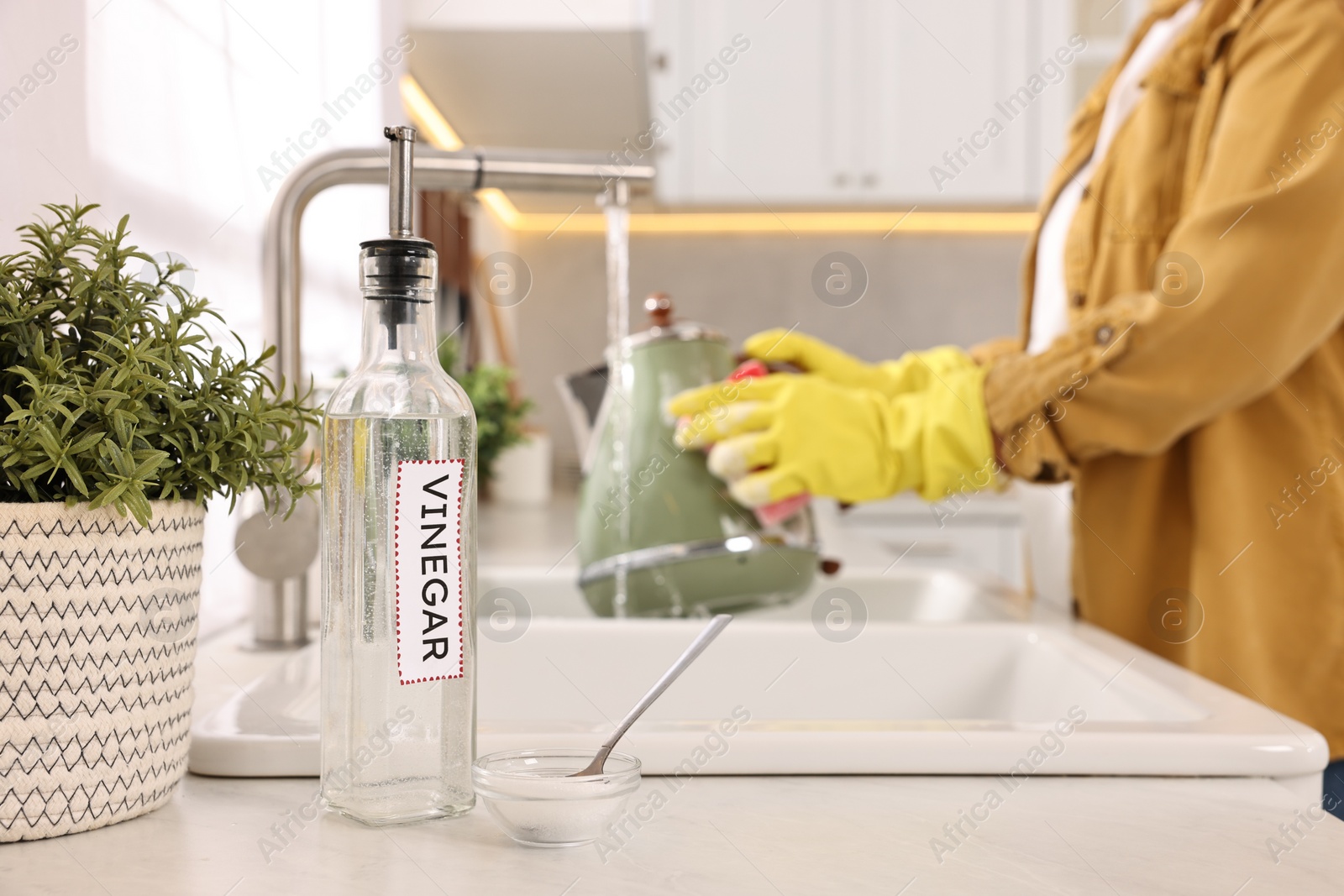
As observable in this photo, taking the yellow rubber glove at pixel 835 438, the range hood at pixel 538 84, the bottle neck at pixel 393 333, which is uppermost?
the range hood at pixel 538 84

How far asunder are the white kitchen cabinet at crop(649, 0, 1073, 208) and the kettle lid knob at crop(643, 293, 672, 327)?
6.29 feet

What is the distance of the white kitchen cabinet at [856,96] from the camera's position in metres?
2.69

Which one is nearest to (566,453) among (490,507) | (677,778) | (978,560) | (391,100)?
(490,507)

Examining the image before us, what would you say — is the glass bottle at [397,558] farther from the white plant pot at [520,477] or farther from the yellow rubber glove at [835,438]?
the white plant pot at [520,477]

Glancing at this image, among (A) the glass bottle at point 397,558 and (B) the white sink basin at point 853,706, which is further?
(B) the white sink basin at point 853,706

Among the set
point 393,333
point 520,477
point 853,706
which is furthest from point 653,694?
point 520,477

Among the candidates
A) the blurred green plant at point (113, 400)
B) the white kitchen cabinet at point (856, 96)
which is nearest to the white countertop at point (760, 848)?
the blurred green plant at point (113, 400)

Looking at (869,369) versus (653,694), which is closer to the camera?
(653,694)

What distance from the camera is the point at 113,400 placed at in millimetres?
362

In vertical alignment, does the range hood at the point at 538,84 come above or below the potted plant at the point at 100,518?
above

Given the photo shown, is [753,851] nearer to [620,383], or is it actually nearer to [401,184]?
[401,184]

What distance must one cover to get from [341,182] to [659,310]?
0.95ft

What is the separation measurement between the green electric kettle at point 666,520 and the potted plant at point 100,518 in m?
0.44

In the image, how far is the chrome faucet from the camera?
2.14 feet
